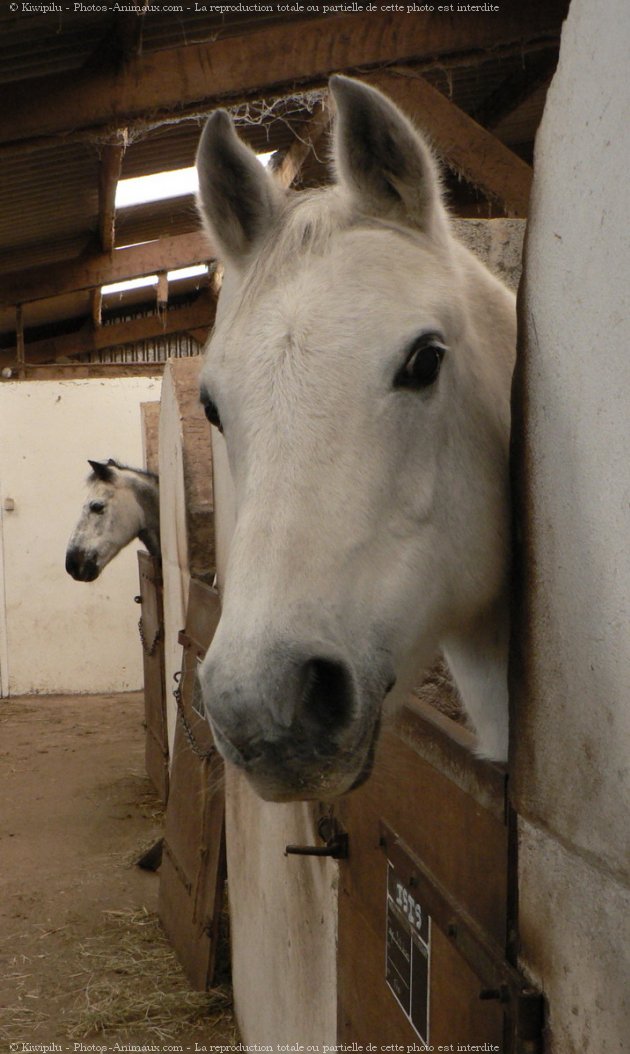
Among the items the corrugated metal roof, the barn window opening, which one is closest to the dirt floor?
the corrugated metal roof

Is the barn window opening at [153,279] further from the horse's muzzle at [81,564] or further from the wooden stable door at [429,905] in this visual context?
the wooden stable door at [429,905]

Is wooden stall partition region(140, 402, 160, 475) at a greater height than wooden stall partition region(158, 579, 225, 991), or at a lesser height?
greater

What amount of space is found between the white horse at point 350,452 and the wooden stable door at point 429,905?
0.41 feet

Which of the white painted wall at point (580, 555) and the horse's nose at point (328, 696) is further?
the horse's nose at point (328, 696)

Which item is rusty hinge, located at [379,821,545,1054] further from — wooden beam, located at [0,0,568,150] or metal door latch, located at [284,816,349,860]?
wooden beam, located at [0,0,568,150]

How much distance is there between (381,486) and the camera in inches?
46.8

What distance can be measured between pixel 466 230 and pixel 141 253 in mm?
8981

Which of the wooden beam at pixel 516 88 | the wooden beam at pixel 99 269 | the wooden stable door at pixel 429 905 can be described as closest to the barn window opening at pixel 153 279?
the wooden beam at pixel 99 269

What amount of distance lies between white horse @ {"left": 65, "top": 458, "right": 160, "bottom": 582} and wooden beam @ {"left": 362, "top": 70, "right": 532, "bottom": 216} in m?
3.94

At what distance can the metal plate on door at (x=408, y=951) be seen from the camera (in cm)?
143

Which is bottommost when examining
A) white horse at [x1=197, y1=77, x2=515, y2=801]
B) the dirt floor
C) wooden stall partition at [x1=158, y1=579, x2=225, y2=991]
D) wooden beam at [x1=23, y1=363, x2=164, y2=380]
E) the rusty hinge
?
the dirt floor

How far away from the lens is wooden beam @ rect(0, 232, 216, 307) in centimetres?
1056

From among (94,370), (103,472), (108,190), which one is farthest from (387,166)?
(94,370)

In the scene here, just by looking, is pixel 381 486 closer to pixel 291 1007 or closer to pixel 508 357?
pixel 508 357
